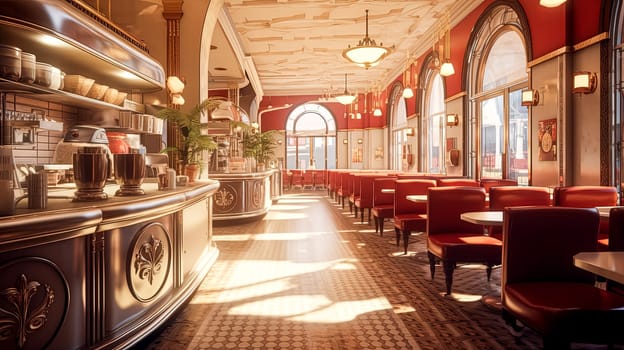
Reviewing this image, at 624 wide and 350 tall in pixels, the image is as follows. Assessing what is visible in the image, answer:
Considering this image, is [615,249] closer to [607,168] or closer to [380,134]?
[607,168]

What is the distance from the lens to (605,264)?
5.27 feet

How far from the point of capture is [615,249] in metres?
2.21

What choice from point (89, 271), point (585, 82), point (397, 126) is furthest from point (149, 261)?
point (397, 126)

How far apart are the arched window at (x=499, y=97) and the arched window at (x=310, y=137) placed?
1057cm

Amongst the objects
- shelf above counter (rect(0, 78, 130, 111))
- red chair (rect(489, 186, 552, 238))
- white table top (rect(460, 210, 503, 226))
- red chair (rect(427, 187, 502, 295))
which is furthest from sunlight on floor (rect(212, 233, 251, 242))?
white table top (rect(460, 210, 503, 226))

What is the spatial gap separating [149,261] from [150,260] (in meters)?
0.02

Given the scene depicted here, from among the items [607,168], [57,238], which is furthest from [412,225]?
[57,238]

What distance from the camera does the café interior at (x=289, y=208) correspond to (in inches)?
75.7

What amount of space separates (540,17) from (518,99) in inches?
64.7

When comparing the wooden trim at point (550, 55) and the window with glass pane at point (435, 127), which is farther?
the window with glass pane at point (435, 127)

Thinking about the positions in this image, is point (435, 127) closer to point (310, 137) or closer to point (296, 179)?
point (296, 179)

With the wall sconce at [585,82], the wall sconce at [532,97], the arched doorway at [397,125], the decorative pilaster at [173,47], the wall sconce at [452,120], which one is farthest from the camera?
the arched doorway at [397,125]

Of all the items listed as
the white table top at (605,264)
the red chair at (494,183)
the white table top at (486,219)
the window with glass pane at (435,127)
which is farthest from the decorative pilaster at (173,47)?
the window with glass pane at (435,127)

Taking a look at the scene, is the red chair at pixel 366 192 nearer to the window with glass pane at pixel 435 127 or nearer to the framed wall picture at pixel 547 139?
the framed wall picture at pixel 547 139
